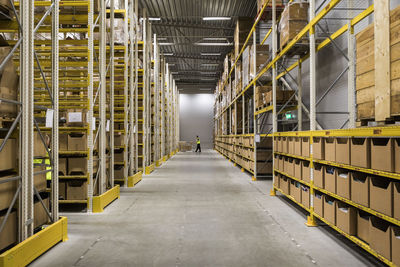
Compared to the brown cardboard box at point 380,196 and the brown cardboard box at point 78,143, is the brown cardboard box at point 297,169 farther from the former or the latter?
the brown cardboard box at point 78,143

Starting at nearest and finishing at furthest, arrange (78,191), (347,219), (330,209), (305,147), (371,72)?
(371,72)
(347,219)
(330,209)
(305,147)
(78,191)

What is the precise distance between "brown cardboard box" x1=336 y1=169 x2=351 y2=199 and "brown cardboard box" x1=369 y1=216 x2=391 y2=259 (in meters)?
0.51

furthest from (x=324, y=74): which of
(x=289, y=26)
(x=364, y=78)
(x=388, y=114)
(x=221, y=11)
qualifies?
(x=221, y=11)

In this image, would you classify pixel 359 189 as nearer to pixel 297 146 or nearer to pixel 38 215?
pixel 297 146

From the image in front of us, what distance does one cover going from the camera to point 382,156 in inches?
135

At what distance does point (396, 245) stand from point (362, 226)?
797 mm

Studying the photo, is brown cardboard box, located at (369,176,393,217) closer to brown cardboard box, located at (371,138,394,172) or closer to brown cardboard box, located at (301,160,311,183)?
brown cardboard box, located at (371,138,394,172)

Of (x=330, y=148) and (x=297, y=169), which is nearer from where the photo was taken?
(x=330, y=148)

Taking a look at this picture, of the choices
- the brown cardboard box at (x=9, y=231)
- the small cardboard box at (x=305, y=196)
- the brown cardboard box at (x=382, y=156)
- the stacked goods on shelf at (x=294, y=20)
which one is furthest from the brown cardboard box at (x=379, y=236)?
the stacked goods on shelf at (x=294, y=20)

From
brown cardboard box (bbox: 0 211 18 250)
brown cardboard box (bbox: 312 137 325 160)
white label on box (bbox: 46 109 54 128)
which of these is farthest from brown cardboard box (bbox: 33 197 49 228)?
brown cardboard box (bbox: 312 137 325 160)

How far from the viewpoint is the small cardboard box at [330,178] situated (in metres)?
4.56

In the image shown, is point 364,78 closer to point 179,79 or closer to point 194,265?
point 194,265

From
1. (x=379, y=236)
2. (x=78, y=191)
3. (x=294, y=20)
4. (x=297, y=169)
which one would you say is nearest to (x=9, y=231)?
(x=78, y=191)

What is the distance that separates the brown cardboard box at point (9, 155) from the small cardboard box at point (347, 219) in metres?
4.23
